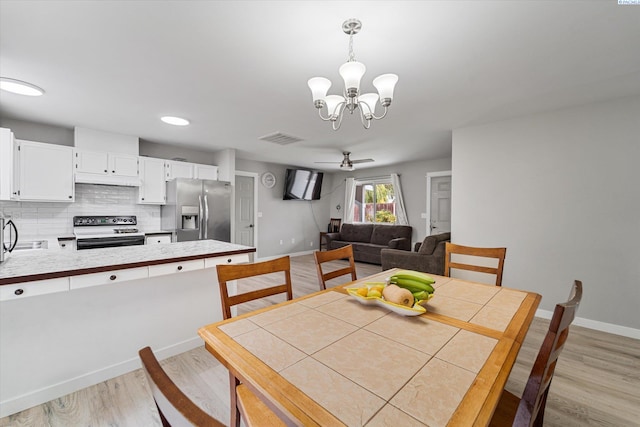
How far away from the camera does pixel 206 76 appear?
230cm

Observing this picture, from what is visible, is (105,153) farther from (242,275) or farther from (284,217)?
(284,217)

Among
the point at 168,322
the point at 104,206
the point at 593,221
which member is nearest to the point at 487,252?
the point at 593,221

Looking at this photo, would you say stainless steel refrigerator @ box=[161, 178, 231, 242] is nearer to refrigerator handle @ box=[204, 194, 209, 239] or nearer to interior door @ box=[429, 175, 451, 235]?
refrigerator handle @ box=[204, 194, 209, 239]

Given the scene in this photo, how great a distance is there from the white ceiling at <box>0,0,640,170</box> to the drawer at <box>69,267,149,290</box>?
157 centimetres

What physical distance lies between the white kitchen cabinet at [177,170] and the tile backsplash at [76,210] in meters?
0.54

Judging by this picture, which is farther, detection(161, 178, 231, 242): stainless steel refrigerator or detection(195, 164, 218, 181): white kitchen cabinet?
detection(195, 164, 218, 181): white kitchen cabinet

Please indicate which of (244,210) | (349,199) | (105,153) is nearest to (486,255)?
(105,153)

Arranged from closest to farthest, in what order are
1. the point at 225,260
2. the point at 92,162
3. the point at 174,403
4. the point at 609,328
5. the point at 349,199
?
the point at 174,403 < the point at 225,260 < the point at 609,328 < the point at 92,162 < the point at 349,199

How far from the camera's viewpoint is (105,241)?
11.3 ft

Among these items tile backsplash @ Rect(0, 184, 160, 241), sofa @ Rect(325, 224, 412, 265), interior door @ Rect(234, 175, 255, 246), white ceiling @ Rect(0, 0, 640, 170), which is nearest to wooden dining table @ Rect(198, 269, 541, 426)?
white ceiling @ Rect(0, 0, 640, 170)

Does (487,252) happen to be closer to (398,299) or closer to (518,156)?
(398,299)

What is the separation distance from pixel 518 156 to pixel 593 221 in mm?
1017

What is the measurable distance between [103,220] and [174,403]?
15.1 feet

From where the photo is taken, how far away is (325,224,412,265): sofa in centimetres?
609
